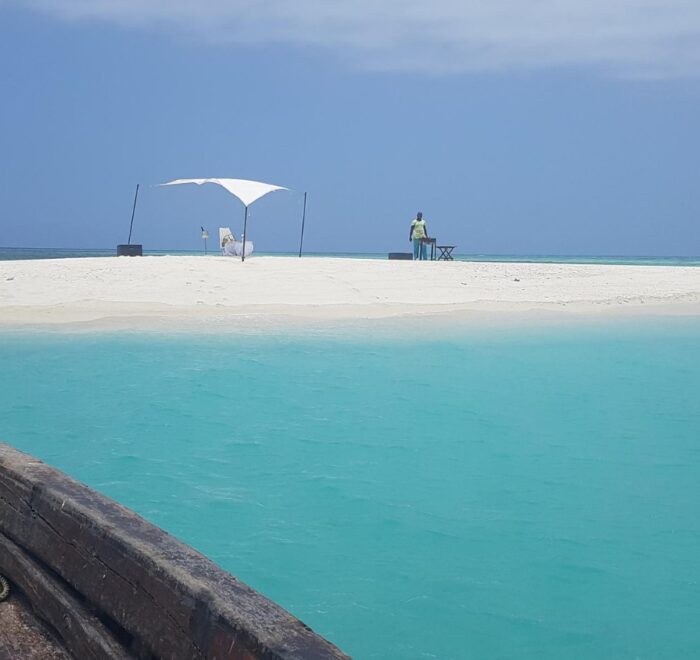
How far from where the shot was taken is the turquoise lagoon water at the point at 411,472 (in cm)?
402

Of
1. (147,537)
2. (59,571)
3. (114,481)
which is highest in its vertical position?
(147,537)

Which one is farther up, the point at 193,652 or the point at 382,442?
the point at 193,652

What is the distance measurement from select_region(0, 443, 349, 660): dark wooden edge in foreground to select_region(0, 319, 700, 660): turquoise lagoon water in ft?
5.42

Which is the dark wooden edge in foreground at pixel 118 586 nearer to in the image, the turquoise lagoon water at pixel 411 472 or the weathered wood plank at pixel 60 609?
the weathered wood plank at pixel 60 609

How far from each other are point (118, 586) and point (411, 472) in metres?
4.36

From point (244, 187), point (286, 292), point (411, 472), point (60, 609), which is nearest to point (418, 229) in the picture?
point (244, 187)

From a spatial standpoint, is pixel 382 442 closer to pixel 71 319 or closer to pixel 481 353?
pixel 481 353

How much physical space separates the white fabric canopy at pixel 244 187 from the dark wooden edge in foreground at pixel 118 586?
19.2 m

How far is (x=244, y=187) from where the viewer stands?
75.5ft

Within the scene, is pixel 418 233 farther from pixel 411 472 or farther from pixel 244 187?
pixel 411 472

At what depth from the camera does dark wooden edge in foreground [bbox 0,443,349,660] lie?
1.65 m

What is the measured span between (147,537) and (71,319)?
11925mm

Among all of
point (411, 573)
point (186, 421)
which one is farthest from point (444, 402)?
point (411, 573)

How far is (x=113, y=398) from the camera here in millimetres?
8594
